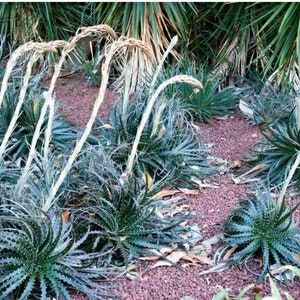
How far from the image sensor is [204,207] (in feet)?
13.2

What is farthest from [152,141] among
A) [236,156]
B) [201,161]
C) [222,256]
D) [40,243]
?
[40,243]

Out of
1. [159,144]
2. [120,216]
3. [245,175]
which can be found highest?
[120,216]

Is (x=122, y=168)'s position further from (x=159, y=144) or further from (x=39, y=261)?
(x=39, y=261)

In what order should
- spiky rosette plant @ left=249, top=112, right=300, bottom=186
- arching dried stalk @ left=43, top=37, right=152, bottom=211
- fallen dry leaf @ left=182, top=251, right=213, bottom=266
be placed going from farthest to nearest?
spiky rosette plant @ left=249, top=112, right=300, bottom=186 < fallen dry leaf @ left=182, top=251, right=213, bottom=266 < arching dried stalk @ left=43, top=37, right=152, bottom=211

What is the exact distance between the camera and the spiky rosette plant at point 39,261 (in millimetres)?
2963

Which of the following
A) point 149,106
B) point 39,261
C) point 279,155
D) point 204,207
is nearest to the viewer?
point 39,261

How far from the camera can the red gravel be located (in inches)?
126

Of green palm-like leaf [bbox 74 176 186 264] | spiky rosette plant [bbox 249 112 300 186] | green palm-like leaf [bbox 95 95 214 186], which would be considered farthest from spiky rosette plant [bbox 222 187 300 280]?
green palm-like leaf [bbox 95 95 214 186]

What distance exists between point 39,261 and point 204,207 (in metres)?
1.38

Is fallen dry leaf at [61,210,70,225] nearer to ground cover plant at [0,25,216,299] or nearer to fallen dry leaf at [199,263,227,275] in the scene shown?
ground cover plant at [0,25,216,299]

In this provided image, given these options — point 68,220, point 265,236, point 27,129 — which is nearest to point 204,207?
point 265,236

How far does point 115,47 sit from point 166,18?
3163mm

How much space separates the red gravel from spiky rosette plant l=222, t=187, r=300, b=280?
128mm

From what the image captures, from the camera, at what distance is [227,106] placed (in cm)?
574
